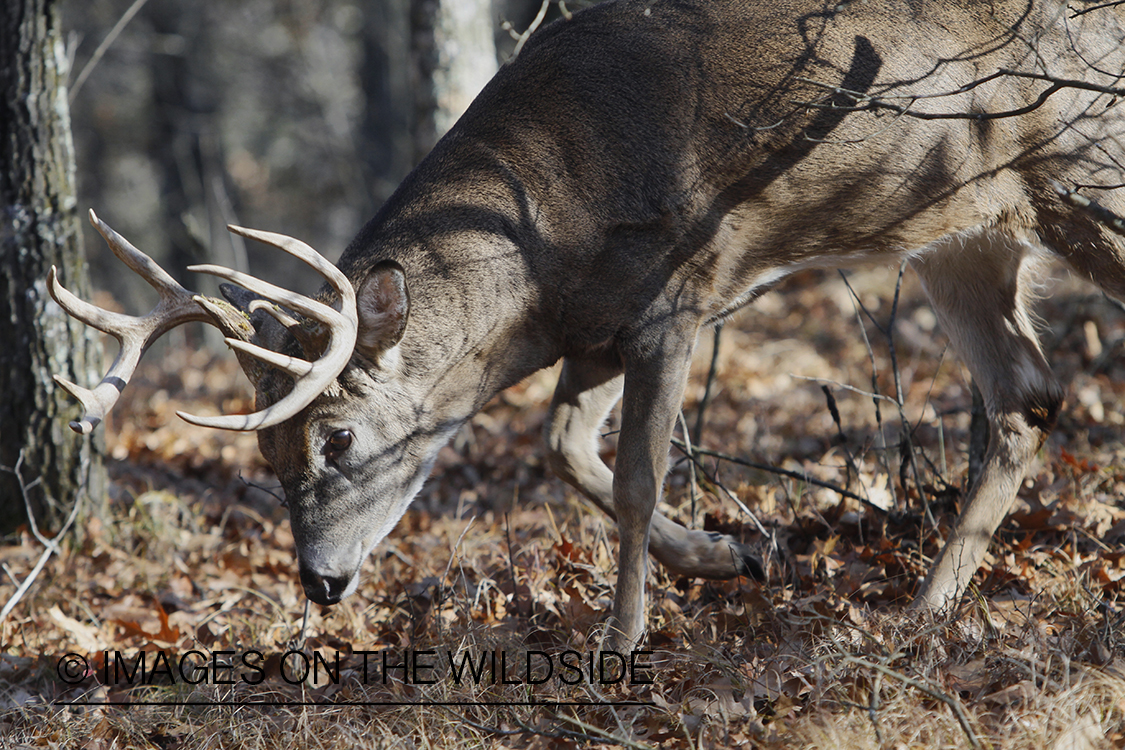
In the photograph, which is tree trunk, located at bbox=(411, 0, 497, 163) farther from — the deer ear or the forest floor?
the deer ear

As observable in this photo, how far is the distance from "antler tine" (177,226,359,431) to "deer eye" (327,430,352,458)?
33 cm

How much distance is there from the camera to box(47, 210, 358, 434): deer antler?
133 inches

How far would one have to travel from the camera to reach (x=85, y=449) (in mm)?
5402

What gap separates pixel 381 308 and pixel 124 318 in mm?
985

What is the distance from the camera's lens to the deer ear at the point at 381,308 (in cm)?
361

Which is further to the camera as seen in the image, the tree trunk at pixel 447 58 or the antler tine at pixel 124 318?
the tree trunk at pixel 447 58

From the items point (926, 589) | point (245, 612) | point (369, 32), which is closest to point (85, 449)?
point (245, 612)

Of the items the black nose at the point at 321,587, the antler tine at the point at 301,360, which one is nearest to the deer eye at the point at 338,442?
the antler tine at the point at 301,360

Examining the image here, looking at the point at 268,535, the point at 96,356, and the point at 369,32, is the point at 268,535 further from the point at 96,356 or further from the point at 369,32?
the point at 369,32

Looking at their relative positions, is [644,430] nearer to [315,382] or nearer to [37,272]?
[315,382]

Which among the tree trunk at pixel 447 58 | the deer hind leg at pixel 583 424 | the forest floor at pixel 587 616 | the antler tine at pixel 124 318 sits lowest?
the forest floor at pixel 587 616

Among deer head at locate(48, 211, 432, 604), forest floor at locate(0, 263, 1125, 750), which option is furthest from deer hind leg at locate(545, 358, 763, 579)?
deer head at locate(48, 211, 432, 604)

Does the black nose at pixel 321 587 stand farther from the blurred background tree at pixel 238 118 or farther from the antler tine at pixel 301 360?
the blurred background tree at pixel 238 118

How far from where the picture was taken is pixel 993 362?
4531mm
